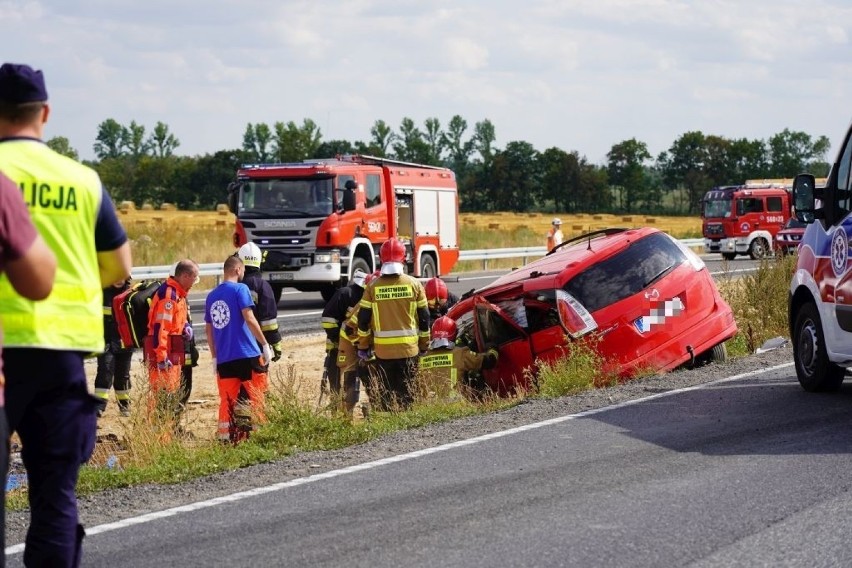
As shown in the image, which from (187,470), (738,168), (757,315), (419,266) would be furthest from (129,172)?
(187,470)

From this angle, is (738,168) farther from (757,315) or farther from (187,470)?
(187,470)

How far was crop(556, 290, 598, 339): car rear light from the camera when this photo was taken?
37.9ft

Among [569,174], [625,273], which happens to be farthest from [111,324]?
[569,174]

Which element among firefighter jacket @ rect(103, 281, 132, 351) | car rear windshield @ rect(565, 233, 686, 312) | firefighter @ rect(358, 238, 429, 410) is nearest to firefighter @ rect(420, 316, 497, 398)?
firefighter @ rect(358, 238, 429, 410)

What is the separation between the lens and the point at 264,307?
1220 cm

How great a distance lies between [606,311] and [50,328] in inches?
301

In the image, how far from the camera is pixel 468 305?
12422 millimetres

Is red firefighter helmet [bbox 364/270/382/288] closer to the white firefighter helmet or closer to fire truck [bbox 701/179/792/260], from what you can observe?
the white firefighter helmet

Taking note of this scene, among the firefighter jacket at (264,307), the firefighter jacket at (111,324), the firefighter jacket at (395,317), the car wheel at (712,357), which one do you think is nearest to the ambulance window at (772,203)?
the car wheel at (712,357)

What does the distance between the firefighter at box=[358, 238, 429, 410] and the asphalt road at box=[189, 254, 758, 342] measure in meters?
7.39

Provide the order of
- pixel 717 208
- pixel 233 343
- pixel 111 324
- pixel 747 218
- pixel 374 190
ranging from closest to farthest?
pixel 233 343 < pixel 111 324 < pixel 374 190 < pixel 747 218 < pixel 717 208

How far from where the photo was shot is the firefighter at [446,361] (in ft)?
38.7

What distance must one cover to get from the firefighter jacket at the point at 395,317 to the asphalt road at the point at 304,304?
290 inches

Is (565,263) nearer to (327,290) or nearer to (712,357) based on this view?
(712,357)
